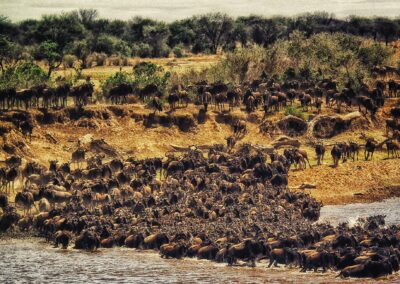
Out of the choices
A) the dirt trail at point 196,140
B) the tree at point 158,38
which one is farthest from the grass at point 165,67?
the dirt trail at point 196,140

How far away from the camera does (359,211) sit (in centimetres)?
4350

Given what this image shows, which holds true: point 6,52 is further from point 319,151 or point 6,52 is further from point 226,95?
point 319,151

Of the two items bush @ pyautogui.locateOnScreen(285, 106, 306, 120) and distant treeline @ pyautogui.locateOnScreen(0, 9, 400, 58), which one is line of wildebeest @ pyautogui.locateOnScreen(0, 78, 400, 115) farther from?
distant treeline @ pyautogui.locateOnScreen(0, 9, 400, 58)

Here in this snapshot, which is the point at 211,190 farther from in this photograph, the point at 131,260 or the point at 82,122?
the point at 82,122

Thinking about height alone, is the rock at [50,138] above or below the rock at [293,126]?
below

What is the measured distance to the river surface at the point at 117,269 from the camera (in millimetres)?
29688

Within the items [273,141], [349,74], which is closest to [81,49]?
[349,74]

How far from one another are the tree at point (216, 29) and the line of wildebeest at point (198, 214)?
7349cm

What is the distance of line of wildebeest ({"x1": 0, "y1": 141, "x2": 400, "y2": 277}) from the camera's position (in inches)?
1242

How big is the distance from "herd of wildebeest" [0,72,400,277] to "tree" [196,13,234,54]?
65.9m

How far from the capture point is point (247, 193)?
136 ft

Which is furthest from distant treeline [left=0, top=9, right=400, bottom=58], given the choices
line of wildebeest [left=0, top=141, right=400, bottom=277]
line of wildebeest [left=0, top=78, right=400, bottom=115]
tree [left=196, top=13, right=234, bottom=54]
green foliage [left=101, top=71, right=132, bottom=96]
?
line of wildebeest [left=0, top=141, right=400, bottom=277]

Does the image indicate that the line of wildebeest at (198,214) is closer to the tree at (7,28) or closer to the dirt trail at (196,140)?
the dirt trail at (196,140)

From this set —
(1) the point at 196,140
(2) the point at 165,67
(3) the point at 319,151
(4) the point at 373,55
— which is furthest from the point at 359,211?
(2) the point at 165,67
